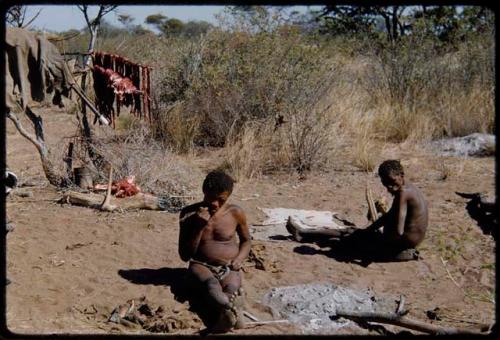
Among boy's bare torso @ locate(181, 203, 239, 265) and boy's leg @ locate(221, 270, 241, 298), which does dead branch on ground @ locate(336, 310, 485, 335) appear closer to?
boy's leg @ locate(221, 270, 241, 298)

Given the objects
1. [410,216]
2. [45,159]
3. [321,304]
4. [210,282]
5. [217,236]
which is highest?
[217,236]

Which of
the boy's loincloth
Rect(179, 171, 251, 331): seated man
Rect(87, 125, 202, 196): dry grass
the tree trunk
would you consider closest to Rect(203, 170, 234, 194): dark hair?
Rect(179, 171, 251, 331): seated man

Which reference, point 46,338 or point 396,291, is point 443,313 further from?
point 46,338

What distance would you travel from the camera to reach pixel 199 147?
1085cm

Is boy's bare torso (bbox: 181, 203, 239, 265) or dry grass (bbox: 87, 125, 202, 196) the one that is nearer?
boy's bare torso (bbox: 181, 203, 239, 265)

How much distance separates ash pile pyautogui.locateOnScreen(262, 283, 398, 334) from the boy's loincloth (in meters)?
0.40

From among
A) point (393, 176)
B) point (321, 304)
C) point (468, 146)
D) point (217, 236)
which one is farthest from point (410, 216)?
point (468, 146)

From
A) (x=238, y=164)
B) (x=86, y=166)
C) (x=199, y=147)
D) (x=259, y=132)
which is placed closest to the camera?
(x=86, y=166)

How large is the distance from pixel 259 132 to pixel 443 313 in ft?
18.8

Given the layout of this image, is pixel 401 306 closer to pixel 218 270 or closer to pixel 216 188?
pixel 218 270

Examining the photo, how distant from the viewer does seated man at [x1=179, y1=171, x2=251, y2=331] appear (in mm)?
4703

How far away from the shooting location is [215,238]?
4.84 metres

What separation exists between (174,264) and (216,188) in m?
1.37

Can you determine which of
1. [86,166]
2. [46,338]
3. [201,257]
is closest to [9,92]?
[86,166]
